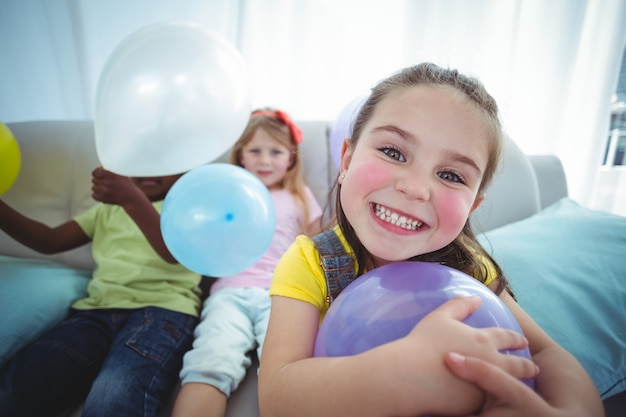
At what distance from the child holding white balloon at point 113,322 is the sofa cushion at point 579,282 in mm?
961

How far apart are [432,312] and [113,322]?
0.97 m

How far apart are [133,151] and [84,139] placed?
2.42ft

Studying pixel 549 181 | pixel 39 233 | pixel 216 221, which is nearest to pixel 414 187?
pixel 216 221

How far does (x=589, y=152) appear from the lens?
201 cm

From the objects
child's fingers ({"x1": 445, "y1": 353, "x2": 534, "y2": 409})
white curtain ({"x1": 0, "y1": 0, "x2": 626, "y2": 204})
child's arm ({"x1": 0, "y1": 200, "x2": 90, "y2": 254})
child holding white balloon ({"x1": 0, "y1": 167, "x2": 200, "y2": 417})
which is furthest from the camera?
white curtain ({"x1": 0, "y1": 0, "x2": 626, "y2": 204})

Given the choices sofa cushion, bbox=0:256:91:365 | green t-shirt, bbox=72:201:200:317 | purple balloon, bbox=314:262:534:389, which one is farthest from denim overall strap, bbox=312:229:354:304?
sofa cushion, bbox=0:256:91:365

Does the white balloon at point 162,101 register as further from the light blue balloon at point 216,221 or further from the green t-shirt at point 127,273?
A: the green t-shirt at point 127,273

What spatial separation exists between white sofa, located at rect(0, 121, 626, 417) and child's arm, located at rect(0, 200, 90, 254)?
8cm

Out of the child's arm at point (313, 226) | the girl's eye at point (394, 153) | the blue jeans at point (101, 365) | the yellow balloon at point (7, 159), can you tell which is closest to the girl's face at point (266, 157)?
the child's arm at point (313, 226)

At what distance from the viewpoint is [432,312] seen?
47 centimetres

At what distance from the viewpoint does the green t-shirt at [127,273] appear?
109 cm

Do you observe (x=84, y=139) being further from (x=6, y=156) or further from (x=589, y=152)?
(x=589, y=152)

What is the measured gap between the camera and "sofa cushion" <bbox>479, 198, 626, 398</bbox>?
78cm

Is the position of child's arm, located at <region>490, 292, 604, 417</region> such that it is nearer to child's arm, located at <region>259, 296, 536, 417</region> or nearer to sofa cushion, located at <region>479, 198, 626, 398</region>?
child's arm, located at <region>259, 296, 536, 417</region>
